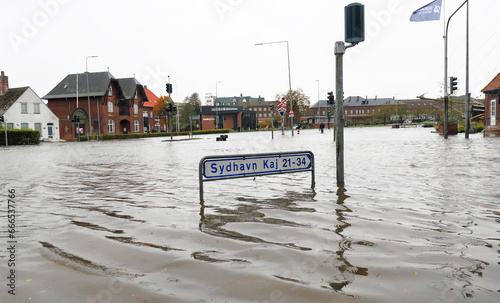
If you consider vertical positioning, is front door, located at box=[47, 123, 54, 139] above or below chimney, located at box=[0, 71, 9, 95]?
below

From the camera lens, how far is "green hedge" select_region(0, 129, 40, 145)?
37.8m

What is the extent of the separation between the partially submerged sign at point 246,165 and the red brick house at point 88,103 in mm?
54527

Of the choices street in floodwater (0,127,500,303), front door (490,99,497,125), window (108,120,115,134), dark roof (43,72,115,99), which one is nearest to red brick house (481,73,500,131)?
front door (490,99,497,125)

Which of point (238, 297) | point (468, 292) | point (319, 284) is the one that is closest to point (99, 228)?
point (238, 297)

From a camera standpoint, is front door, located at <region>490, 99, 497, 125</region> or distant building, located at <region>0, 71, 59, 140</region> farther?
distant building, located at <region>0, 71, 59, 140</region>

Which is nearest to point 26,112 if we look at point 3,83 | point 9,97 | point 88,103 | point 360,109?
point 9,97

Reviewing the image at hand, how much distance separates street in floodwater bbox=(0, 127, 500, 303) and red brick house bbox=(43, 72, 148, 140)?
5489 centimetres

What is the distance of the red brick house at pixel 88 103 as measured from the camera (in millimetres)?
58906

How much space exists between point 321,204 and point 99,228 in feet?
10.4

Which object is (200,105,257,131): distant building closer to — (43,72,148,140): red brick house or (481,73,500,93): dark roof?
(43,72,148,140): red brick house

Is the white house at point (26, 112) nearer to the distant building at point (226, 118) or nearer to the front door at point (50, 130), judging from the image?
the front door at point (50, 130)

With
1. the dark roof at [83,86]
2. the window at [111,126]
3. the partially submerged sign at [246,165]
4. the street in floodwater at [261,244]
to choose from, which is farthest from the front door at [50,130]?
the partially submerged sign at [246,165]

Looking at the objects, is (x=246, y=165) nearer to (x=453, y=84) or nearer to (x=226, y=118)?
(x=453, y=84)

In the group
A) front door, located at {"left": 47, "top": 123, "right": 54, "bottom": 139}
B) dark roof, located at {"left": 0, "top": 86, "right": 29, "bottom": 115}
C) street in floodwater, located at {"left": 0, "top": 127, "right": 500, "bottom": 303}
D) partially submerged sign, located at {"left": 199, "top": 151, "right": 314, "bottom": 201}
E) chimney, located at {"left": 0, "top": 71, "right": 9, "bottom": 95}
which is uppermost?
chimney, located at {"left": 0, "top": 71, "right": 9, "bottom": 95}
